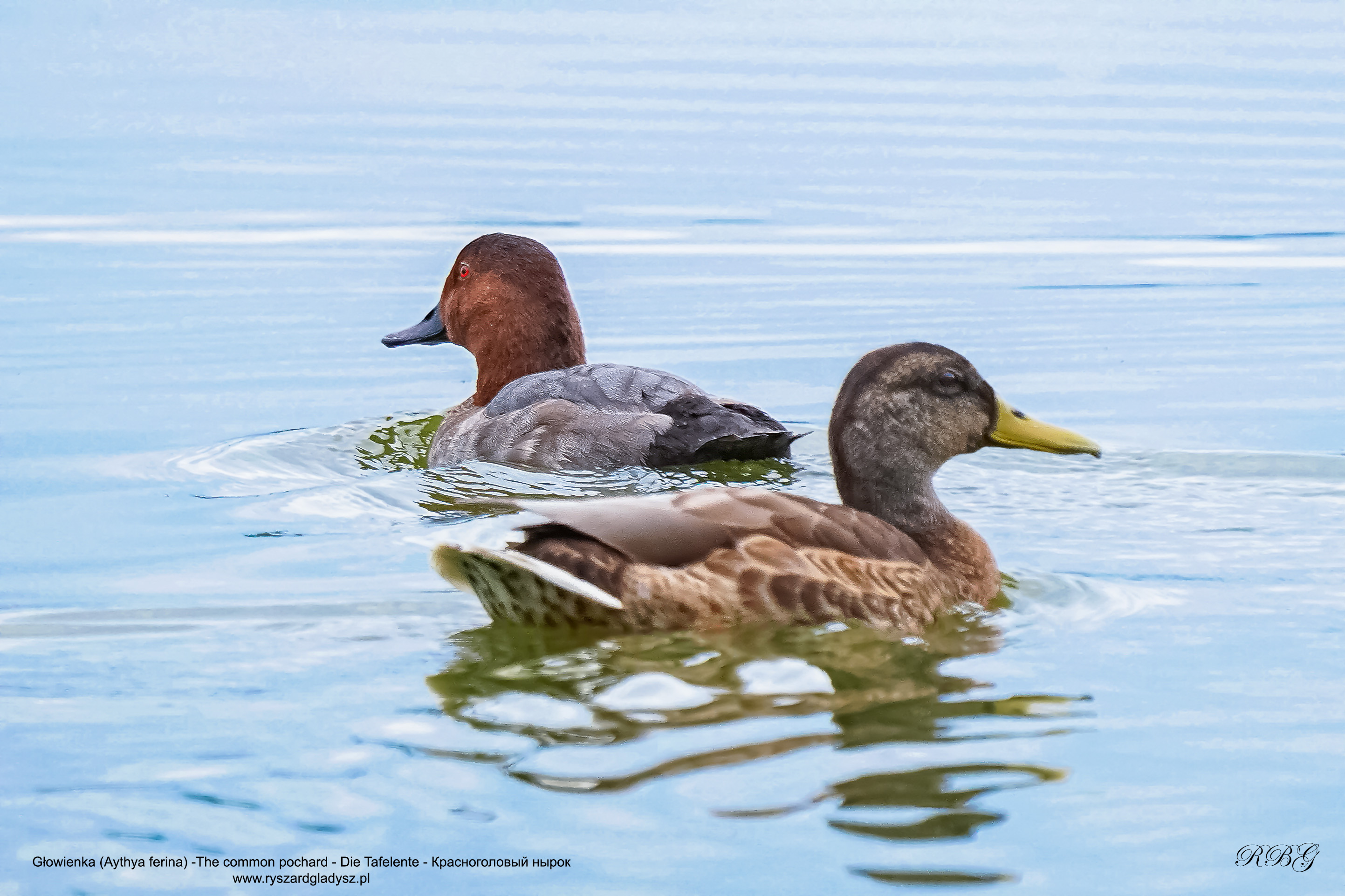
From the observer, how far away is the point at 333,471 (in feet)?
31.1

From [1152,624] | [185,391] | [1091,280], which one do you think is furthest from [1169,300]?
[1152,624]

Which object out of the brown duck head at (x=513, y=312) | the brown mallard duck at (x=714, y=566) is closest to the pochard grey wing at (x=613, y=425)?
the brown duck head at (x=513, y=312)

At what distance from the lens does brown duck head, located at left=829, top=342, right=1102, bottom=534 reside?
268 inches

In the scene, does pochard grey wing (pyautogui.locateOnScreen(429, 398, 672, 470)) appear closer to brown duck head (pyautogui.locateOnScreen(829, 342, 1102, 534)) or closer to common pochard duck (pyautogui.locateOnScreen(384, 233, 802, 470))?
common pochard duck (pyautogui.locateOnScreen(384, 233, 802, 470))

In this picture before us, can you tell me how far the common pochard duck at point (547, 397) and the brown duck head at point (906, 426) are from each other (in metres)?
1.65

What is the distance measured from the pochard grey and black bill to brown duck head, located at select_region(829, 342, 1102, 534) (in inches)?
170

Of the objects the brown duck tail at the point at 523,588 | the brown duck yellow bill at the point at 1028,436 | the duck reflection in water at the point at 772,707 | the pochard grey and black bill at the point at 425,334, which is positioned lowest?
the duck reflection in water at the point at 772,707

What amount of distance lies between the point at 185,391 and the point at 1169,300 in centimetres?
797

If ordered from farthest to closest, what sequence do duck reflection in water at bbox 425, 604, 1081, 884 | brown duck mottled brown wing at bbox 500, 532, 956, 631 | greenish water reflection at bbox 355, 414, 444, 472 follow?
greenish water reflection at bbox 355, 414, 444, 472
brown duck mottled brown wing at bbox 500, 532, 956, 631
duck reflection in water at bbox 425, 604, 1081, 884

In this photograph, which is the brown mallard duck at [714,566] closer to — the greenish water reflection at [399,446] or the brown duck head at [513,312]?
the greenish water reflection at [399,446]

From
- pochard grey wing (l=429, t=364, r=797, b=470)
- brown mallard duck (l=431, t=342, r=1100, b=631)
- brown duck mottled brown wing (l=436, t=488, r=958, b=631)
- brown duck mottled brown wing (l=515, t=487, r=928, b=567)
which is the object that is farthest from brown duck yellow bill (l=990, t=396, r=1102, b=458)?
pochard grey wing (l=429, t=364, r=797, b=470)

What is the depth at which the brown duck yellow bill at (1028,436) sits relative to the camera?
23.0 feet

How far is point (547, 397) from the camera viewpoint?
9078 millimetres

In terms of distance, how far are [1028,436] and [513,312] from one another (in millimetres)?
3909
